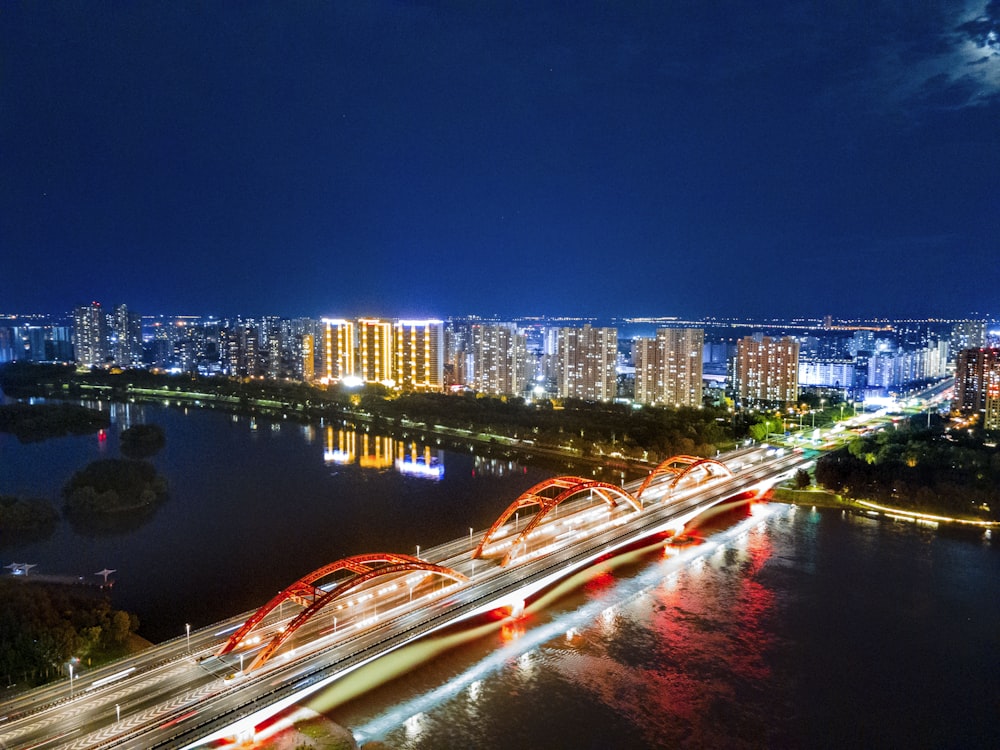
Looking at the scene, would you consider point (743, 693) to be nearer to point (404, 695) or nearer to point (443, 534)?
point (404, 695)

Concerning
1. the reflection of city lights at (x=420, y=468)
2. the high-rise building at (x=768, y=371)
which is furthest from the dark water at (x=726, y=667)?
the high-rise building at (x=768, y=371)

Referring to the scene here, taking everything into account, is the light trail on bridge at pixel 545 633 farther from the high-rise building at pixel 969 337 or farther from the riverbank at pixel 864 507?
the high-rise building at pixel 969 337

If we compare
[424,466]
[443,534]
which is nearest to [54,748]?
[443,534]

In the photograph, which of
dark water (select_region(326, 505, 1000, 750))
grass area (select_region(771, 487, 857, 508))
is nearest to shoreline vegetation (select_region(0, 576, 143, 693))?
dark water (select_region(326, 505, 1000, 750))

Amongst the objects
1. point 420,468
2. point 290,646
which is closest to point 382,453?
point 420,468

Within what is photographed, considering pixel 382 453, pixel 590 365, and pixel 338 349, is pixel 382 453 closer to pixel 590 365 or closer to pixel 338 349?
pixel 590 365

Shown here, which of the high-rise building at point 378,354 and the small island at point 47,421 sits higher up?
the high-rise building at point 378,354
